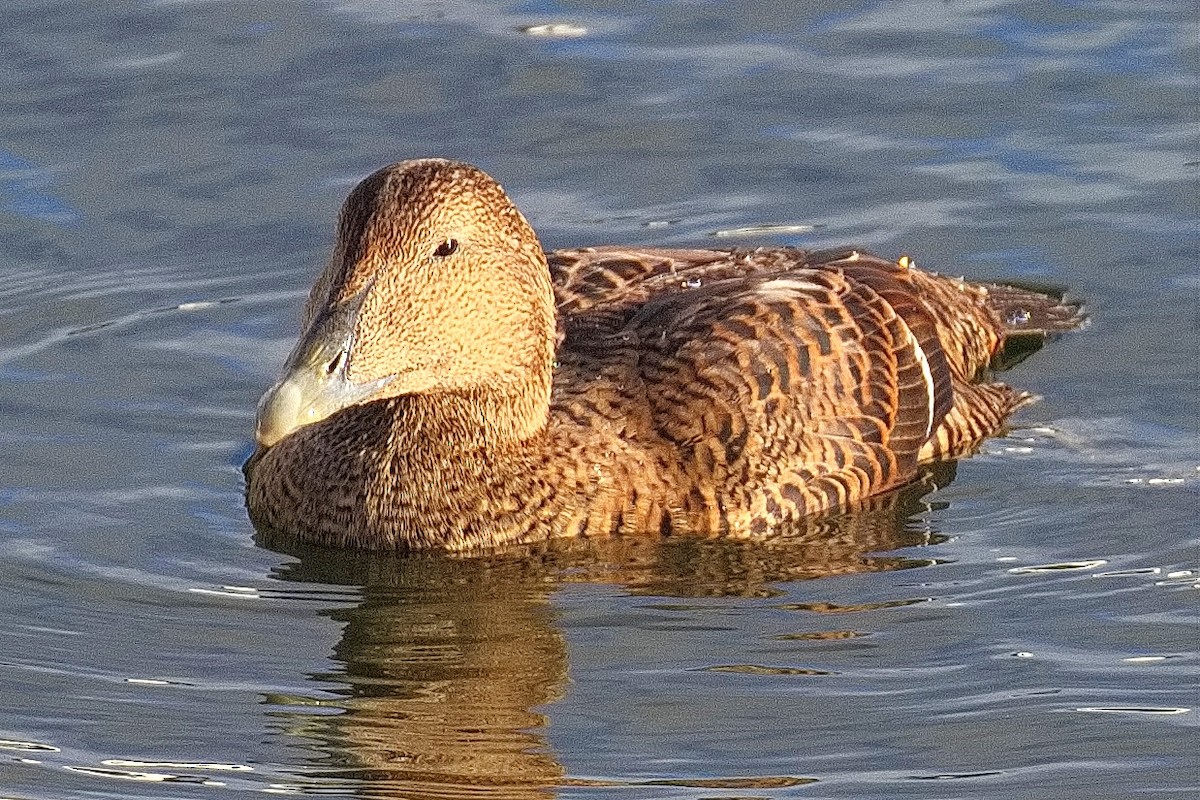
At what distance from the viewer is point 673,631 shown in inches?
344

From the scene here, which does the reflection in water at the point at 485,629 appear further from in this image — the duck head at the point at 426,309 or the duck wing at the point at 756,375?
the duck head at the point at 426,309

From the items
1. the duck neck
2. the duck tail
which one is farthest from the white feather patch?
the duck neck

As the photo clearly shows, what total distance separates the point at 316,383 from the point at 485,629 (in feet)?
3.34

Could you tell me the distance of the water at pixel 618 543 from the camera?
26.1 ft

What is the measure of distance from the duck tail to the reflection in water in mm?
1053

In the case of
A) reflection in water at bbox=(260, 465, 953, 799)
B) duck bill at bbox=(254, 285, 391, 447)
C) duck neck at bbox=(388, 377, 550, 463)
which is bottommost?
reflection in water at bbox=(260, 465, 953, 799)

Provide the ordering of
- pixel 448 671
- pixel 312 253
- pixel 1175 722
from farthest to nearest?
pixel 312 253
pixel 448 671
pixel 1175 722

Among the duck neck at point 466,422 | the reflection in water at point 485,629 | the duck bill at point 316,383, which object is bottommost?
the reflection in water at point 485,629

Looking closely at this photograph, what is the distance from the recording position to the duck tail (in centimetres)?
1105

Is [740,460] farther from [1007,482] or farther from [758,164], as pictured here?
[758,164]

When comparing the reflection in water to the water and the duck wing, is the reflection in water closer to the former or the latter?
the water

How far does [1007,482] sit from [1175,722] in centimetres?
212

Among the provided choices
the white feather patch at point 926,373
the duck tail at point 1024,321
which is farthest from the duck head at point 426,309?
the duck tail at point 1024,321

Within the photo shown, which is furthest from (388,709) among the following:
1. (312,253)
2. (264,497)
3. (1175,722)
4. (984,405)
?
(312,253)
